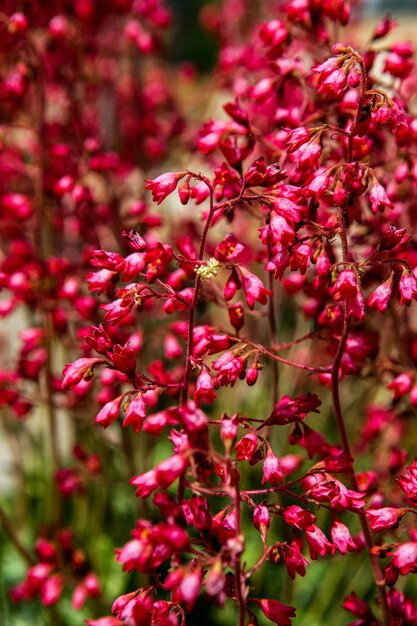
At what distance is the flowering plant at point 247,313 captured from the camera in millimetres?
1313

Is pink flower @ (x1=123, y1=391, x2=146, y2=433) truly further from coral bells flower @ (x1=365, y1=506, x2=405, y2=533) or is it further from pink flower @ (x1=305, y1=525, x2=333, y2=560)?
coral bells flower @ (x1=365, y1=506, x2=405, y2=533)

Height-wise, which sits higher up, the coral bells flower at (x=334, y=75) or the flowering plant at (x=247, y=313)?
the coral bells flower at (x=334, y=75)

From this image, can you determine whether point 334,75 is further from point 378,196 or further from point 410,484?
point 410,484

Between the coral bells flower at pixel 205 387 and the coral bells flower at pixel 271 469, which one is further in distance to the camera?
the coral bells flower at pixel 271 469

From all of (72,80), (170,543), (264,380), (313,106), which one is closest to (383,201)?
(313,106)

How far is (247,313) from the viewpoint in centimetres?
180

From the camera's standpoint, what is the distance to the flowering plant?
1.31 m

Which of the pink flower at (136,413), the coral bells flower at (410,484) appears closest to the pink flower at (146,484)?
the pink flower at (136,413)

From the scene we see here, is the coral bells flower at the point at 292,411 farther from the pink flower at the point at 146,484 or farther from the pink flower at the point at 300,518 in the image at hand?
the pink flower at the point at 146,484

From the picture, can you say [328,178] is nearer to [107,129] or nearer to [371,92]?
[371,92]

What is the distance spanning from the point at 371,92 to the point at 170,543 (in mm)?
865

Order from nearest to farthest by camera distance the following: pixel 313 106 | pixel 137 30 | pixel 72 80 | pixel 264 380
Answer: pixel 313 106, pixel 72 80, pixel 137 30, pixel 264 380

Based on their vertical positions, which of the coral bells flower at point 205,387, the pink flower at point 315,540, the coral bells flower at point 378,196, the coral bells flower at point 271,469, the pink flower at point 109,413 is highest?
the coral bells flower at point 378,196

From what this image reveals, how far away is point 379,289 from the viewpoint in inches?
56.0
